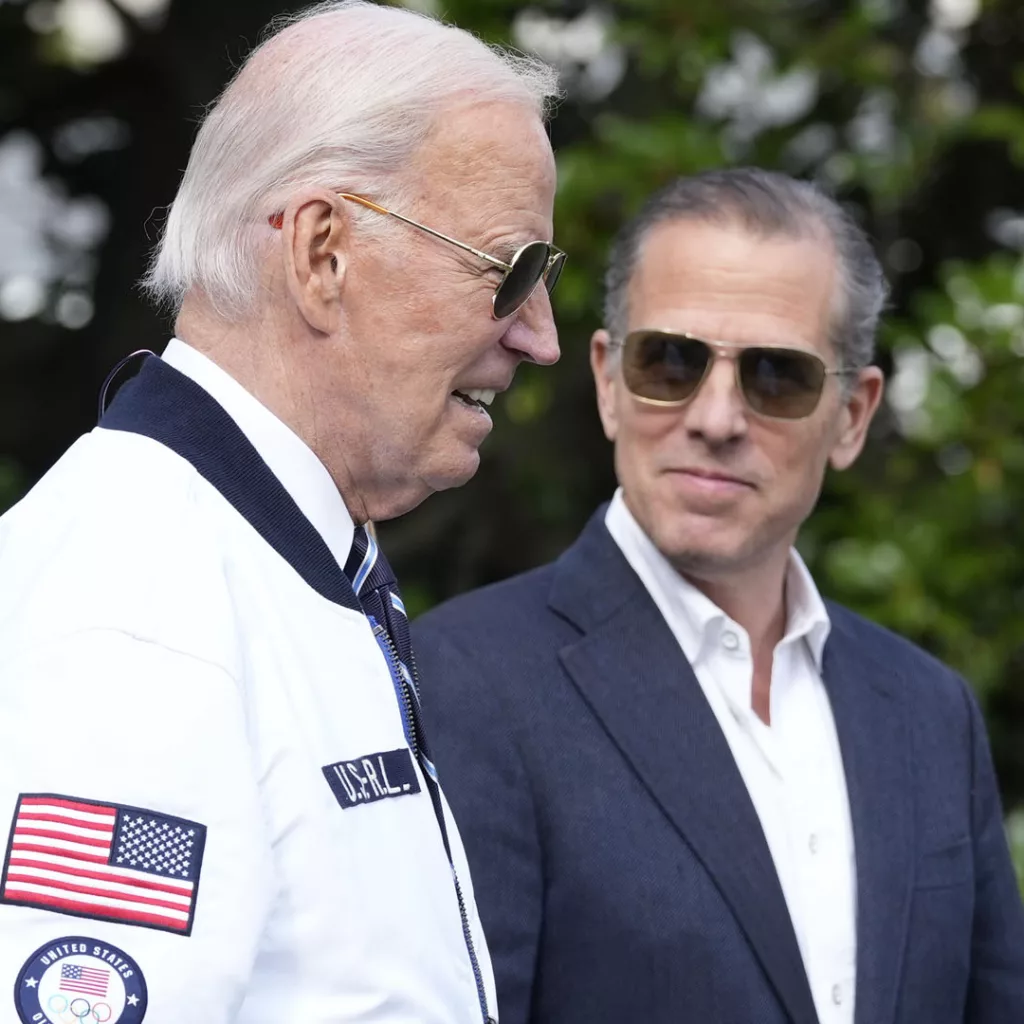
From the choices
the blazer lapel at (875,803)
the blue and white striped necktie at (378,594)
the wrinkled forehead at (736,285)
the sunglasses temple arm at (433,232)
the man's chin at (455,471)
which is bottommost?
the blazer lapel at (875,803)

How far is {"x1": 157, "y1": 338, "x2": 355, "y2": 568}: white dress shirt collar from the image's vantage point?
154 cm

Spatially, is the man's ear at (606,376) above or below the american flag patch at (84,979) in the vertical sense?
below

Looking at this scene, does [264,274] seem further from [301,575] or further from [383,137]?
[301,575]

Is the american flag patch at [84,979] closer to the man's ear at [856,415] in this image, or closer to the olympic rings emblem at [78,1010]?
the olympic rings emblem at [78,1010]

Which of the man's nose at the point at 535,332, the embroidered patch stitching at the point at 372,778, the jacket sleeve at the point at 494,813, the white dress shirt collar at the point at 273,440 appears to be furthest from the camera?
the jacket sleeve at the point at 494,813

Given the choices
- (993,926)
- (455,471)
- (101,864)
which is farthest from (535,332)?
(993,926)

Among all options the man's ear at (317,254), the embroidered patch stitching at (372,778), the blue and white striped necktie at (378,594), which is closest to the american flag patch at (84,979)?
the embroidered patch stitching at (372,778)

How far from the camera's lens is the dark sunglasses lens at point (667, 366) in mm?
2545

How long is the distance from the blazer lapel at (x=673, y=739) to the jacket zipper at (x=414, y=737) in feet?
2.05

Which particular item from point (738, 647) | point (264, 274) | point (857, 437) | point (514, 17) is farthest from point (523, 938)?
point (514, 17)

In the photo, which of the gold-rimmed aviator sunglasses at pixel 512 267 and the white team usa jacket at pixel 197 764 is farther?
the gold-rimmed aviator sunglasses at pixel 512 267

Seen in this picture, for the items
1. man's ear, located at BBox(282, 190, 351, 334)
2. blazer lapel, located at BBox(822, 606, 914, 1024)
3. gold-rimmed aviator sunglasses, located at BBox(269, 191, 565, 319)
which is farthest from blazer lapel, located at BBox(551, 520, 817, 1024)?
man's ear, located at BBox(282, 190, 351, 334)

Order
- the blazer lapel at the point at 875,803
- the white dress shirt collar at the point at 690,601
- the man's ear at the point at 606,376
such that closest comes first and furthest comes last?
the blazer lapel at the point at 875,803 < the white dress shirt collar at the point at 690,601 < the man's ear at the point at 606,376

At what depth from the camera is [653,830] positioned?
218cm
